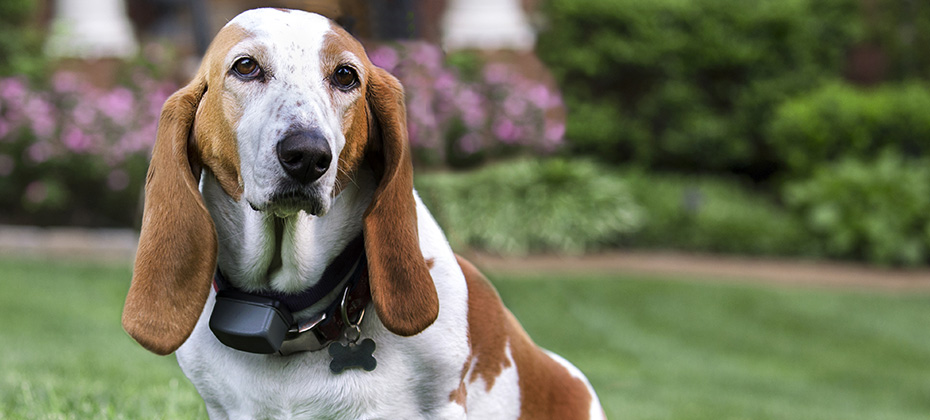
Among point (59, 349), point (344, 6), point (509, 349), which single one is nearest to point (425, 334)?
point (509, 349)

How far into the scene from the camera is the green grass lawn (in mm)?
4816

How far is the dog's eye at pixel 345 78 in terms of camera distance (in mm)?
1835

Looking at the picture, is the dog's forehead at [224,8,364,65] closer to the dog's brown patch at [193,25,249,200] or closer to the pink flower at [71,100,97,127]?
the dog's brown patch at [193,25,249,200]

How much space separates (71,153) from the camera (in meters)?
9.10

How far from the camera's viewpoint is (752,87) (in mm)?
12156

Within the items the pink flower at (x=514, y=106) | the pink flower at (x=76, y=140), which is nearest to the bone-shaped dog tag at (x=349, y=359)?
the pink flower at (x=76, y=140)

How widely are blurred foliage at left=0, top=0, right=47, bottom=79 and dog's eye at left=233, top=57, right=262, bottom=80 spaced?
9229 mm

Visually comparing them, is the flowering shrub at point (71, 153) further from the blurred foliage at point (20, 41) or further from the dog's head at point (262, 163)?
the dog's head at point (262, 163)

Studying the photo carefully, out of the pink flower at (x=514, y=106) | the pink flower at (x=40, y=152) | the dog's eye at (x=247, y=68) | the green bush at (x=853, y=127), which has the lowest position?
the pink flower at (x=40, y=152)

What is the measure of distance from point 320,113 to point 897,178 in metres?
9.43

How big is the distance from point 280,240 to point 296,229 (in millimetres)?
50

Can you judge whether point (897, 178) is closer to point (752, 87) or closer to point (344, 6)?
point (752, 87)

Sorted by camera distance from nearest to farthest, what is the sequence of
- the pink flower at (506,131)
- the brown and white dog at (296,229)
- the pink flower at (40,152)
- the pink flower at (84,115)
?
1. the brown and white dog at (296,229)
2. the pink flower at (40,152)
3. the pink flower at (84,115)
4. the pink flower at (506,131)

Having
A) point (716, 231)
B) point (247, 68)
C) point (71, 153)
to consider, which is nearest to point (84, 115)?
point (71, 153)
